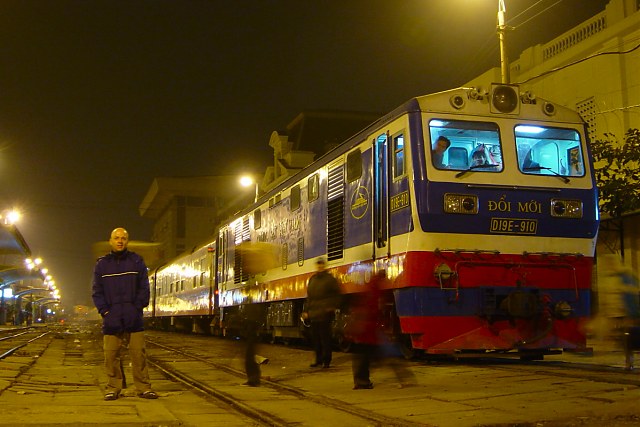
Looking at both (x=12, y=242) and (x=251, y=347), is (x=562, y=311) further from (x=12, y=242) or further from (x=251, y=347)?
(x=12, y=242)

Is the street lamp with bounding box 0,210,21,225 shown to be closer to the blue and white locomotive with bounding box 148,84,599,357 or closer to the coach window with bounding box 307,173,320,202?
the coach window with bounding box 307,173,320,202

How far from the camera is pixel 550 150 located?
36.3ft

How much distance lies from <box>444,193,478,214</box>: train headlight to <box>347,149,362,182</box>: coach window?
91.0 inches

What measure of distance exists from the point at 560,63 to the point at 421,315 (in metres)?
13.7

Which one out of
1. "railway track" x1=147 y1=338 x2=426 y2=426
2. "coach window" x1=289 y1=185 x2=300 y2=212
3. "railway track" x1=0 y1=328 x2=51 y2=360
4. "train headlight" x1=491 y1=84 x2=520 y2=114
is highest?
"train headlight" x1=491 y1=84 x2=520 y2=114

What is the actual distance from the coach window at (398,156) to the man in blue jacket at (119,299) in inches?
164

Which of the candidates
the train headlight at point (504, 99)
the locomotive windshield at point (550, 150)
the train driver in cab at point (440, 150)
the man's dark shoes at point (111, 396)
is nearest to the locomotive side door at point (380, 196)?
the train driver in cab at point (440, 150)

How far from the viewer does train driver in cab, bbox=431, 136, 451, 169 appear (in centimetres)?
1032

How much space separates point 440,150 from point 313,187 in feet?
16.2

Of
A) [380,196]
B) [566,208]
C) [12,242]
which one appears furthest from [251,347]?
[12,242]

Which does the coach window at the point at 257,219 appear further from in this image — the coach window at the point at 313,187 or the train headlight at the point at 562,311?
the train headlight at the point at 562,311

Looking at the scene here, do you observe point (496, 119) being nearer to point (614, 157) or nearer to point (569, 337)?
point (569, 337)

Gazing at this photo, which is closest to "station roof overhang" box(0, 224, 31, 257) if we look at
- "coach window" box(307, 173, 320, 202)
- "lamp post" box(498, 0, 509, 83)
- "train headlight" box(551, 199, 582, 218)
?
"coach window" box(307, 173, 320, 202)

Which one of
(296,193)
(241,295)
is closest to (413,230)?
(296,193)
